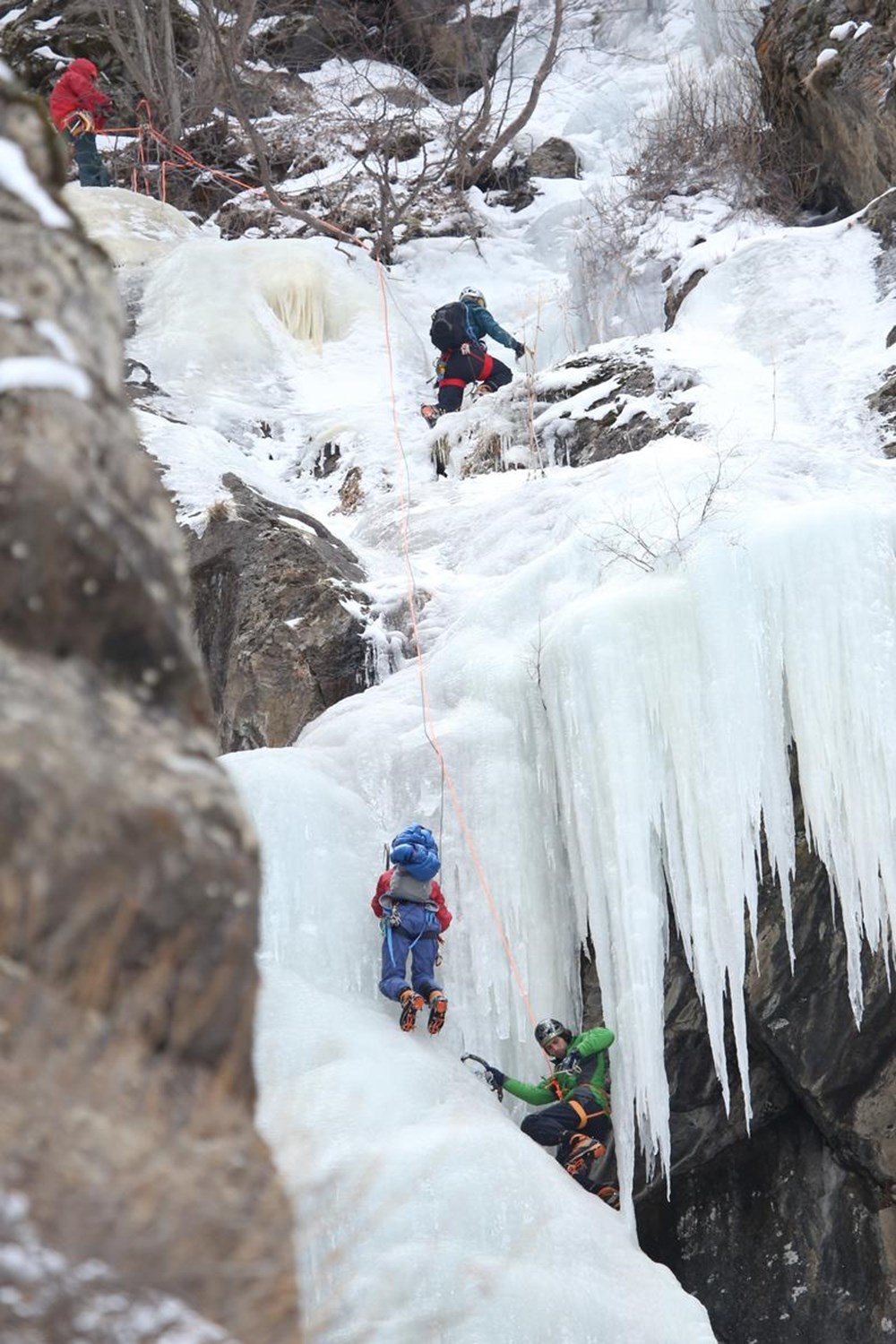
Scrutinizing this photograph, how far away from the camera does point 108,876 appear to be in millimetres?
1683

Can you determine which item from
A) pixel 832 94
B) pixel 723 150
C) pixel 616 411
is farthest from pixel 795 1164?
pixel 723 150

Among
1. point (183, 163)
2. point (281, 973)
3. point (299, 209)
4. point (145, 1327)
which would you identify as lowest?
point (281, 973)

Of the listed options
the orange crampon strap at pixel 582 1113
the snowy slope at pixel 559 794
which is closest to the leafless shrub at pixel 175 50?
the snowy slope at pixel 559 794

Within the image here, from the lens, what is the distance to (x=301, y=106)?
14438 millimetres

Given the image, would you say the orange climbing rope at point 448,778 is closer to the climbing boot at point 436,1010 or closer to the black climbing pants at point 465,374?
the climbing boot at point 436,1010

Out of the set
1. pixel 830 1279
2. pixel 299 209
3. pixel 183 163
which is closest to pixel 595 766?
pixel 830 1279

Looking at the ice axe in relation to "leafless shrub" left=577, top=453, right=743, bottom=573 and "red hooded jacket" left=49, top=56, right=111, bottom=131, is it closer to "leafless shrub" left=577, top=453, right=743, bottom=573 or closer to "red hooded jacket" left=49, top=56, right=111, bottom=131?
"leafless shrub" left=577, top=453, right=743, bottom=573

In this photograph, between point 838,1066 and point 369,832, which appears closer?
point 369,832

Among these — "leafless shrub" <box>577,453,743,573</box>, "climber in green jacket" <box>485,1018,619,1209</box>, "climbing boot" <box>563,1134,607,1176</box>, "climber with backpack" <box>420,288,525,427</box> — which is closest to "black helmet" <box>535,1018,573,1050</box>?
"climber in green jacket" <box>485,1018,619,1209</box>

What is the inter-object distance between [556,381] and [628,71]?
7239 millimetres

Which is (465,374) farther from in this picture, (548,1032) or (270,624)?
(548,1032)

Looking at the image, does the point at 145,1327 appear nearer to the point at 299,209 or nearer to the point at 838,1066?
the point at 838,1066

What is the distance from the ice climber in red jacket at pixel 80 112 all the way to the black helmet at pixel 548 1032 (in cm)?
929

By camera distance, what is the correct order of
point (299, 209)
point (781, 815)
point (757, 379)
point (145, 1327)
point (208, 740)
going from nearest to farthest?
1. point (145, 1327)
2. point (208, 740)
3. point (781, 815)
4. point (757, 379)
5. point (299, 209)
